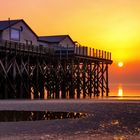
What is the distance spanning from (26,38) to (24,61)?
12.1ft

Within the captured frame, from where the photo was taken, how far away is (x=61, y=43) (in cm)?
6344

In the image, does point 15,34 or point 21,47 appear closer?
point 21,47

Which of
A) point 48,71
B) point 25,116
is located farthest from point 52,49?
point 25,116

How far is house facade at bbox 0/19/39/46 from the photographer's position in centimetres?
4872

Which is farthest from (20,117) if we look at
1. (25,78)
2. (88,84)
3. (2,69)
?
(88,84)

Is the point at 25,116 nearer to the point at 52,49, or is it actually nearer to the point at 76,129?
the point at 76,129

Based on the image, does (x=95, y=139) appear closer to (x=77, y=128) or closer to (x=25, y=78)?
(x=77, y=128)

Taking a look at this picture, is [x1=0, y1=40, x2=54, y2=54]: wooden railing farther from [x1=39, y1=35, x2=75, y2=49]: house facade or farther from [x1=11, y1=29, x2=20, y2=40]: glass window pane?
[x1=39, y1=35, x2=75, y2=49]: house facade

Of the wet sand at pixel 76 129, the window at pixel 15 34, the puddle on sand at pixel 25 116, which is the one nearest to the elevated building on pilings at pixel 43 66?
the window at pixel 15 34

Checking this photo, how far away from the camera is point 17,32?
51.1 metres

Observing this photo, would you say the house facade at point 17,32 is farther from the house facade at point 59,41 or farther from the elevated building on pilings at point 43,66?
the house facade at point 59,41

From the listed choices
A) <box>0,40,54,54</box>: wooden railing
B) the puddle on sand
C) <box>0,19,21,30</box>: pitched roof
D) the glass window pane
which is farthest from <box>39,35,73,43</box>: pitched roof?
the puddle on sand

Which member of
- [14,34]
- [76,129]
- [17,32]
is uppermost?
[17,32]

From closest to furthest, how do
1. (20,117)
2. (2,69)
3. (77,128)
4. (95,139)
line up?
(95,139), (77,128), (20,117), (2,69)
